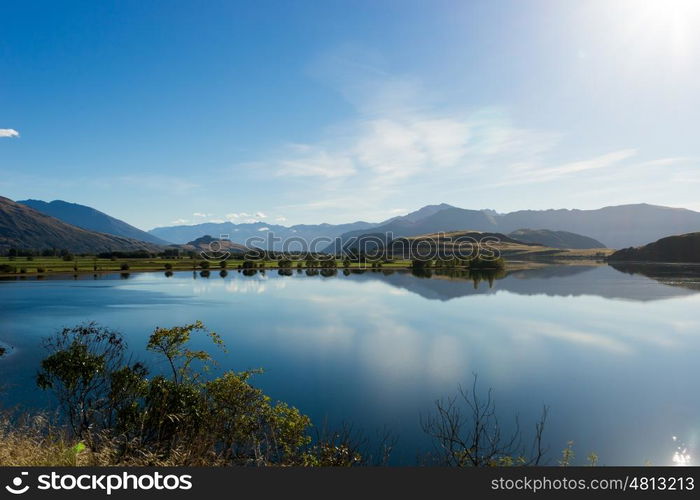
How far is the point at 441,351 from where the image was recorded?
138 ft

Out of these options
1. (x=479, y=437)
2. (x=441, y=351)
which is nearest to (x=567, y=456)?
(x=479, y=437)

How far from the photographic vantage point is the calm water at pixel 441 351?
25.2 meters

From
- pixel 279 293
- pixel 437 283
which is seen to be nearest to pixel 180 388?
pixel 279 293

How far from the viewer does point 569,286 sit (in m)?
110

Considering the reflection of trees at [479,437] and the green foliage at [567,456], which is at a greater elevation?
the green foliage at [567,456]

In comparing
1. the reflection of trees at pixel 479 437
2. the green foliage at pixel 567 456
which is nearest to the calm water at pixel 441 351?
the reflection of trees at pixel 479 437

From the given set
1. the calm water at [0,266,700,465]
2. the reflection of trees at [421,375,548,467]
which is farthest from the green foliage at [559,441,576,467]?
the calm water at [0,266,700,465]

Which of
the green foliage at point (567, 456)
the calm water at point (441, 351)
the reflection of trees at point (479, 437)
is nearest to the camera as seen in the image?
the green foliage at point (567, 456)

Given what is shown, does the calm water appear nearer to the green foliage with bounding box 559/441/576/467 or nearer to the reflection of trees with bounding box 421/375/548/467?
the reflection of trees with bounding box 421/375/548/467

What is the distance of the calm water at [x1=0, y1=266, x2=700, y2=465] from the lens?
2525cm

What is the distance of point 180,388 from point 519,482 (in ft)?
47.9

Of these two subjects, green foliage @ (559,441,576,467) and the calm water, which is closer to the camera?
green foliage @ (559,441,576,467)

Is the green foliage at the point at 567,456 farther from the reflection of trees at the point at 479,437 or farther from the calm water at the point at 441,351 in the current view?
the calm water at the point at 441,351

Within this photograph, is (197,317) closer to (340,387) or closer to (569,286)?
(340,387)
